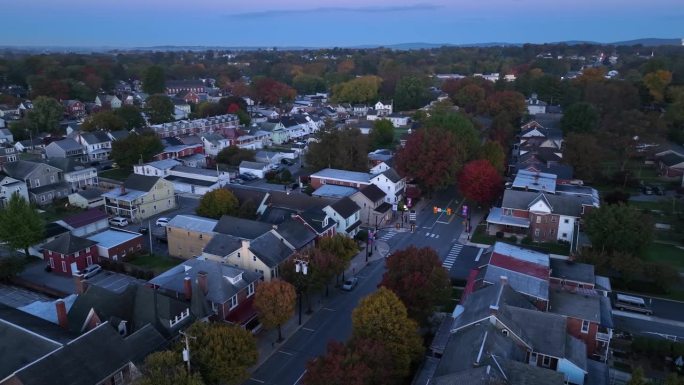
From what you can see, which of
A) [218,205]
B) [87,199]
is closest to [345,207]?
[218,205]

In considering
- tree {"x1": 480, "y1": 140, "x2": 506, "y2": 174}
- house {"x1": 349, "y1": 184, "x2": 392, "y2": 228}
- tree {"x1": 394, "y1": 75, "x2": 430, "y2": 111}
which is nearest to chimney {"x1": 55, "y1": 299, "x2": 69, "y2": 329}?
house {"x1": 349, "y1": 184, "x2": 392, "y2": 228}

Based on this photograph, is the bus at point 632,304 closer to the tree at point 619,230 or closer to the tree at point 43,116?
the tree at point 619,230

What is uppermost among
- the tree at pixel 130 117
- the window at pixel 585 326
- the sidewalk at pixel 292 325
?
the tree at pixel 130 117

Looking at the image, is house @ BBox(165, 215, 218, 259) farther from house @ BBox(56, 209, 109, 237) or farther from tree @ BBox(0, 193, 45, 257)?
tree @ BBox(0, 193, 45, 257)

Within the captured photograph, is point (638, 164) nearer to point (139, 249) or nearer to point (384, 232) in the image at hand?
point (384, 232)

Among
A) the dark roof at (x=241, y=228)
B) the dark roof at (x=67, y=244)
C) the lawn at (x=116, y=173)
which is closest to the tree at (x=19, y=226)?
the dark roof at (x=67, y=244)

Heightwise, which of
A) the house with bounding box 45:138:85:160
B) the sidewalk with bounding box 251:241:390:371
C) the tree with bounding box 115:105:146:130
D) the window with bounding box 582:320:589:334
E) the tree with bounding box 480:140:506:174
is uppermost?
the tree with bounding box 115:105:146:130
